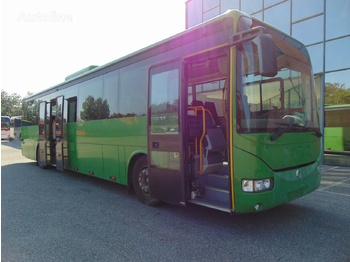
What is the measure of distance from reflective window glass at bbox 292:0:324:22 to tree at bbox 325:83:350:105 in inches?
126

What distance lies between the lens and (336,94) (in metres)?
11.9

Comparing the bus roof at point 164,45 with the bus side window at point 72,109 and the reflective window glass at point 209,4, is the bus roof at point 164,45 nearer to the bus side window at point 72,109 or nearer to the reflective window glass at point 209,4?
the bus side window at point 72,109

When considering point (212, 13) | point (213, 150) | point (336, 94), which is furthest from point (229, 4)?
point (213, 150)

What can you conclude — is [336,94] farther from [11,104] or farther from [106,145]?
[11,104]

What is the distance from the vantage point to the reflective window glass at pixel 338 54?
11.2 metres

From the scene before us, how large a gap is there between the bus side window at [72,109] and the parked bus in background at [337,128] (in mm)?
10494

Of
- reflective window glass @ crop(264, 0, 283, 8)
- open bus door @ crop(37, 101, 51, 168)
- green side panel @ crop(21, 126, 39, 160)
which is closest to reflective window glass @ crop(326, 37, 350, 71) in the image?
reflective window glass @ crop(264, 0, 283, 8)

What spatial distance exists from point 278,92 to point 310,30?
9.71 meters

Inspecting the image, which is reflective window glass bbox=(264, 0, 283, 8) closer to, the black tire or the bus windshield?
the bus windshield

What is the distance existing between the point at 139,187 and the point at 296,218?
299cm

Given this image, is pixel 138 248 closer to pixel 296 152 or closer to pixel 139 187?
pixel 139 187

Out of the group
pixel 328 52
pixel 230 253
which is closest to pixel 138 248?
pixel 230 253

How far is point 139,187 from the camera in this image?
18.7 ft

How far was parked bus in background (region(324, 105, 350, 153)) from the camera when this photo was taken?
1201 cm
